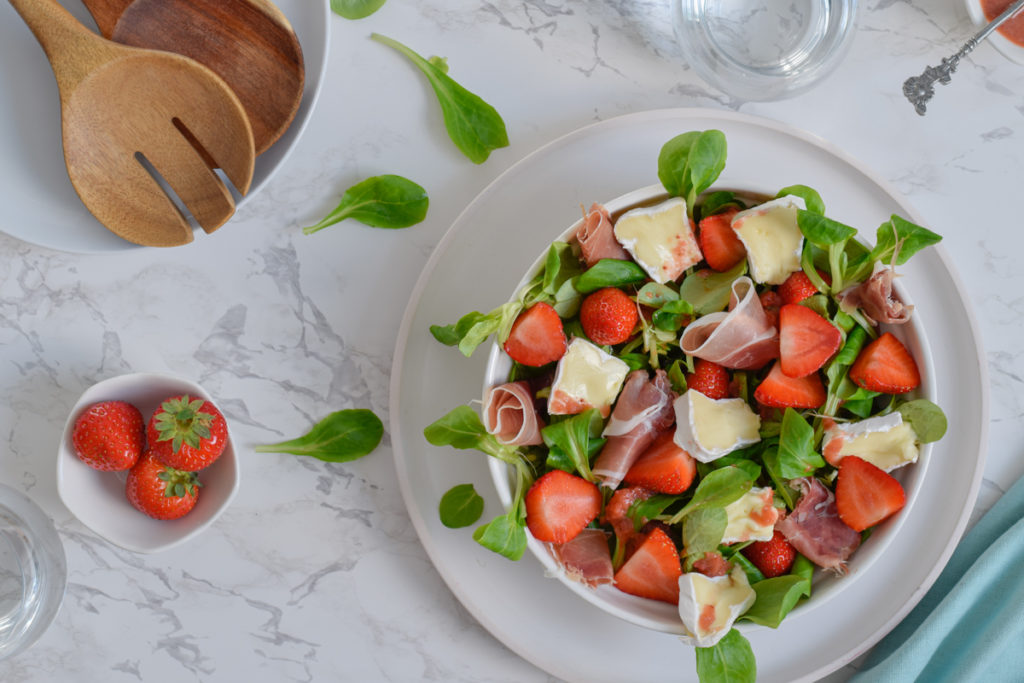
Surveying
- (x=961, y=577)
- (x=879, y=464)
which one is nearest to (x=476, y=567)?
(x=879, y=464)

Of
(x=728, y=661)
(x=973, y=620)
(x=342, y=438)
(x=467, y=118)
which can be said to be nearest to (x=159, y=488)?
(x=342, y=438)

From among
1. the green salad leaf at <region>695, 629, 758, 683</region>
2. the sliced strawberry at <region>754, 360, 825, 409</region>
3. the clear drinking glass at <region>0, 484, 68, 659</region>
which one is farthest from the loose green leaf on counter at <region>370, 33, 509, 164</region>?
Result: the clear drinking glass at <region>0, 484, 68, 659</region>

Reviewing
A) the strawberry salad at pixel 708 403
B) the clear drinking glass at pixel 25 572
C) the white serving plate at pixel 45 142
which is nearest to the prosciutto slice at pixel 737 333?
the strawberry salad at pixel 708 403

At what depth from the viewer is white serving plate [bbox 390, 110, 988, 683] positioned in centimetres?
105

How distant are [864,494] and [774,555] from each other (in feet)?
0.41

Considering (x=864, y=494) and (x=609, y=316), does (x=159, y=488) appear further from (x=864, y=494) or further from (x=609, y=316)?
(x=864, y=494)

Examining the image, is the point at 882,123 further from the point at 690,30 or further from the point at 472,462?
the point at 472,462

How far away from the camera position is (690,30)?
3.61 feet

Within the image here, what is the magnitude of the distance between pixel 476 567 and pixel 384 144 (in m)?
0.58

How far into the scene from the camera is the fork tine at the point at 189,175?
104 cm

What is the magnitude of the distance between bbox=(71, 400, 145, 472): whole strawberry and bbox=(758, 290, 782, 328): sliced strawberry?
2.66 feet

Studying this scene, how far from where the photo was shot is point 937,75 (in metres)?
1.09

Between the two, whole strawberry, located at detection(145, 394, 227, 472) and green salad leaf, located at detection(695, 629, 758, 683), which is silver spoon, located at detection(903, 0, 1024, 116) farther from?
whole strawberry, located at detection(145, 394, 227, 472)

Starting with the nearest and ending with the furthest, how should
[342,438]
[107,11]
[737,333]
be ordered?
[737,333], [107,11], [342,438]
